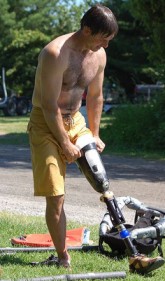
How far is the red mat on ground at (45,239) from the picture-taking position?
614 cm

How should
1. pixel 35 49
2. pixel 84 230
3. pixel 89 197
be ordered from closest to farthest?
pixel 84 230 < pixel 89 197 < pixel 35 49

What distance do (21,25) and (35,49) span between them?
148 inches

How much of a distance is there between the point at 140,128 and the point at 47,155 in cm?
1173

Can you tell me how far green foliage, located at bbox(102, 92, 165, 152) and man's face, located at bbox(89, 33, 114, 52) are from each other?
10.8 meters

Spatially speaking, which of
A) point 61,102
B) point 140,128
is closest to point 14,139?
point 140,128

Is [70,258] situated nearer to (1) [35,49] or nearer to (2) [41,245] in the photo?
(2) [41,245]

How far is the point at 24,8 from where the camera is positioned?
148 feet

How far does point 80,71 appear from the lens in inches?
209

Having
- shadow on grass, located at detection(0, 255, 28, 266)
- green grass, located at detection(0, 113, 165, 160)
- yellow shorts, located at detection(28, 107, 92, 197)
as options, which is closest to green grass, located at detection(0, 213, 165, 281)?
shadow on grass, located at detection(0, 255, 28, 266)

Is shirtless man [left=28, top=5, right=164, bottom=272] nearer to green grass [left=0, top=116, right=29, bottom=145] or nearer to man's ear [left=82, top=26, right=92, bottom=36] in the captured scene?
man's ear [left=82, top=26, right=92, bottom=36]

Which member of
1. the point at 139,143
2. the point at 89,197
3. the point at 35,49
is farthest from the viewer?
the point at 35,49

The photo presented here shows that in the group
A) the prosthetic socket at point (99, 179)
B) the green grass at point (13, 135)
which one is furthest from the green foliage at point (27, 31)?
the prosthetic socket at point (99, 179)

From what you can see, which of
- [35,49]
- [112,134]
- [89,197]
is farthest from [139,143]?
[35,49]

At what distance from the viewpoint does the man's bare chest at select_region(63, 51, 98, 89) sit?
5.25 meters
